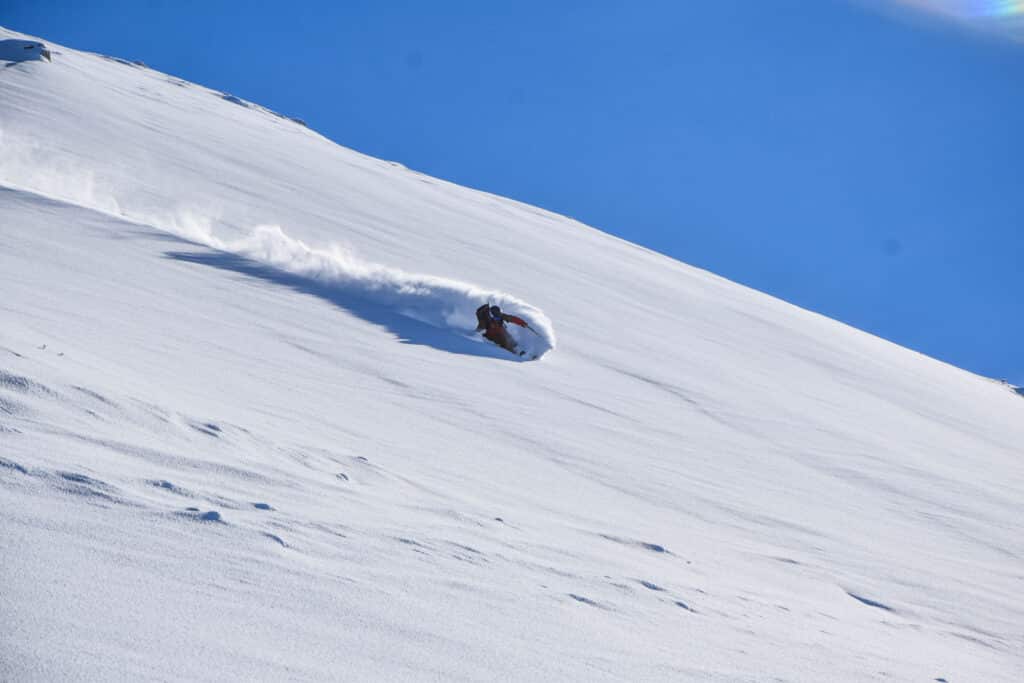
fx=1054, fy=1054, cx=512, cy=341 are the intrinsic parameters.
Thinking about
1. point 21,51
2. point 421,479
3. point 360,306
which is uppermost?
point 21,51

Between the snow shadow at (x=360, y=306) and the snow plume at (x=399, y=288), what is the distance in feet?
0.47

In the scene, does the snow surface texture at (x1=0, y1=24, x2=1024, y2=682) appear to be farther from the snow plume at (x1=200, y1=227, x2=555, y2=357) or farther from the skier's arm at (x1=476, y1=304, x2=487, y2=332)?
the skier's arm at (x1=476, y1=304, x2=487, y2=332)

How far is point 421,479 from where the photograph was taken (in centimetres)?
511

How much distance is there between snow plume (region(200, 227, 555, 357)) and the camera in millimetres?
10688

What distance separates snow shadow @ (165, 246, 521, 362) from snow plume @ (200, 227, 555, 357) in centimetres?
14

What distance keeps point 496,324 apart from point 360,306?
4.58ft

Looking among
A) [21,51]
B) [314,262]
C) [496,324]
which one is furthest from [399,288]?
[21,51]

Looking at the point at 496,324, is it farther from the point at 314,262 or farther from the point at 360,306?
the point at 314,262

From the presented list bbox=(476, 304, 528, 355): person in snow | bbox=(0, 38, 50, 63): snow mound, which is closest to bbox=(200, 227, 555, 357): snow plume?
bbox=(476, 304, 528, 355): person in snow

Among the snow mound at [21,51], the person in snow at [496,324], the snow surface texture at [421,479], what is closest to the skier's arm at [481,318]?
the person in snow at [496,324]

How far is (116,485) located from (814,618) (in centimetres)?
287

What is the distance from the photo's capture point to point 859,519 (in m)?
7.08

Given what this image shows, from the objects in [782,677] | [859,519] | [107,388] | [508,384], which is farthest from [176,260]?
[782,677]

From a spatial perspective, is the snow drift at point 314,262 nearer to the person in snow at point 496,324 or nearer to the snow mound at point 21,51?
the person in snow at point 496,324
